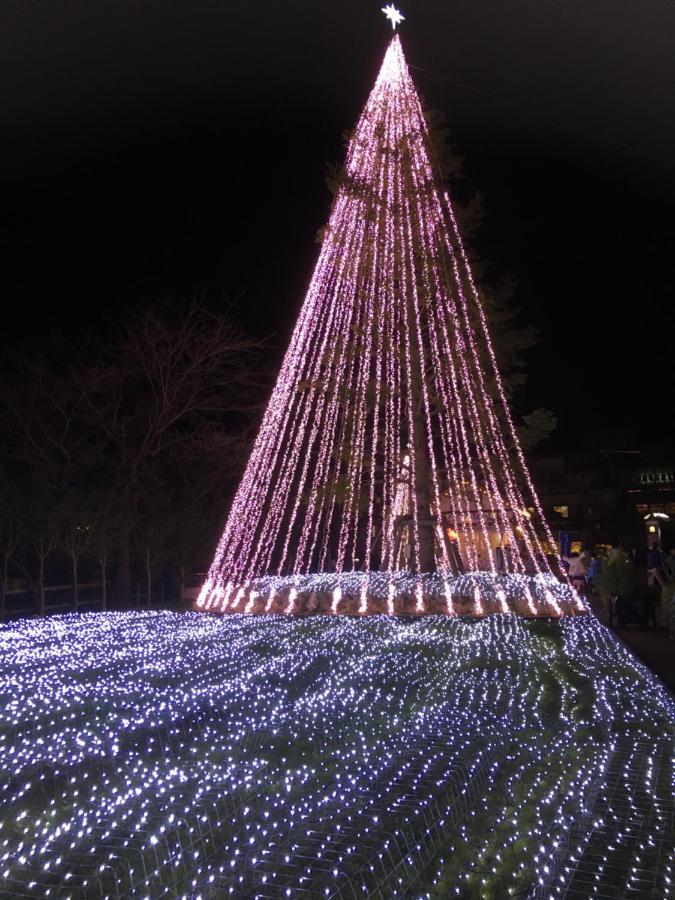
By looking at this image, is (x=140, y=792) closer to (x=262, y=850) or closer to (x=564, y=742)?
(x=262, y=850)

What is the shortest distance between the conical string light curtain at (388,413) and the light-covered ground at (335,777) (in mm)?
6101

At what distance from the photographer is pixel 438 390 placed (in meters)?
17.7

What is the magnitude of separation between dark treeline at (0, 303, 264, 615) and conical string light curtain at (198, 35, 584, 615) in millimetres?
3097

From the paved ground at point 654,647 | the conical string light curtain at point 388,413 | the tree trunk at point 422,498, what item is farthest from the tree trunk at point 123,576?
the paved ground at point 654,647

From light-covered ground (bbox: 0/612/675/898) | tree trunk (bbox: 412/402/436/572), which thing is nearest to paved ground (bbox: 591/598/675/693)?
light-covered ground (bbox: 0/612/675/898)

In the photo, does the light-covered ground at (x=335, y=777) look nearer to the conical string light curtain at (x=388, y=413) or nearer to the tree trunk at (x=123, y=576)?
the conical string light curtain at (x=388, y=413)

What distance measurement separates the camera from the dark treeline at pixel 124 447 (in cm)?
1659

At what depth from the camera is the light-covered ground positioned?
3.01 meters

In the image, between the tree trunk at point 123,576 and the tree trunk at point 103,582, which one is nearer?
the tree trunk at point 103,582

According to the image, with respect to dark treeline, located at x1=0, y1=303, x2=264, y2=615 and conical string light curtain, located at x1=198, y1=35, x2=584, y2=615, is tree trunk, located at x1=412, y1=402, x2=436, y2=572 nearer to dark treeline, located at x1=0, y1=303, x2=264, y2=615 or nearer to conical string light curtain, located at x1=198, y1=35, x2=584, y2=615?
conical string light curtain, located at x1=198, y1=35, x2=584, y2=615

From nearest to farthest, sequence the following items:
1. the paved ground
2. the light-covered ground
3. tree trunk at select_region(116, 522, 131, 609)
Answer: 1. the light-covered ground
2. the paved ground
3. tree trunk at select_region(116, 522, 131, 609)

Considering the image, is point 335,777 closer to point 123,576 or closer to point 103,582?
point 103,582

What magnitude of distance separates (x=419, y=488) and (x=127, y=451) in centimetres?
747

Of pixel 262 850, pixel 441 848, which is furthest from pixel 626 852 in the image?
pixel 262 850
